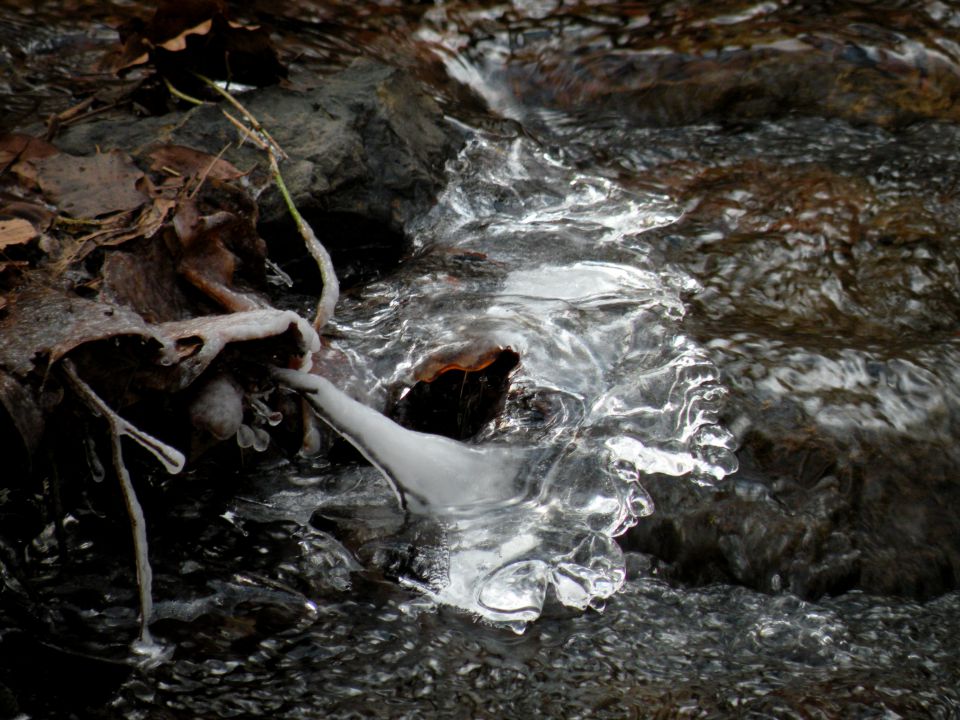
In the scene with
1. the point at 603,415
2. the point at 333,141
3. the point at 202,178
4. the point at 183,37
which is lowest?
the point at 603,415

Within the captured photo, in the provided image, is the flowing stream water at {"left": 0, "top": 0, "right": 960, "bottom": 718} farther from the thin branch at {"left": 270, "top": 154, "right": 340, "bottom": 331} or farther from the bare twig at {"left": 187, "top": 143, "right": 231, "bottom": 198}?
the bare twig at {"left": 187, "top": 143, "right": 231, "bottom": 198}

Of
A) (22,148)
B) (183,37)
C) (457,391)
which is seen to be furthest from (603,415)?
(183,37)

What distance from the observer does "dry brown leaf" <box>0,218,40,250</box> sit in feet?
6.68

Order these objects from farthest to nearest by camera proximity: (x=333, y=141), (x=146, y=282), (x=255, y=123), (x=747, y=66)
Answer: (x=747, y=66) → (x=333, y=141) → (x=255, y=123) → (x=146, y=282)

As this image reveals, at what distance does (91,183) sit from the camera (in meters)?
2.38

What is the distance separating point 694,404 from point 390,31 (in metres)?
2.69

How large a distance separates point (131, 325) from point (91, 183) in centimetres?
71

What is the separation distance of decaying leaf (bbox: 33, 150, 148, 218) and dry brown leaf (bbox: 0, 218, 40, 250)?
0.44ft

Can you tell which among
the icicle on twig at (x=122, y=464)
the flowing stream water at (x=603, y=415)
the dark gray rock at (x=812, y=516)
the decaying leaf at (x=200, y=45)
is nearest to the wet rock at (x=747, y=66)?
the flowing stream water at (x=603, y=415)

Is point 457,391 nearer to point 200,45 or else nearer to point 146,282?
point 146,282

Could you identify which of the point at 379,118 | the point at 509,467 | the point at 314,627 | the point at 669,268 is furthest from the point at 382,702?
the point at 379,118

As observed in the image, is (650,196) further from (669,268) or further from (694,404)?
(694,404)

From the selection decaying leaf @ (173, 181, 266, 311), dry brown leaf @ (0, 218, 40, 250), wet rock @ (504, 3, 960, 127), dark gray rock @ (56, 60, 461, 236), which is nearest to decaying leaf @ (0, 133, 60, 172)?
dark gray rock @ (56, 60, 461, 236)

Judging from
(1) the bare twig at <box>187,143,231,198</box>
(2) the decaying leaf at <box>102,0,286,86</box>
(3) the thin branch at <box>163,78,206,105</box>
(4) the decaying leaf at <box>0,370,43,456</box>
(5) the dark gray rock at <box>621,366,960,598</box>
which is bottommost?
(5) the dark gray rock at <box>621,366,960,598</box>
